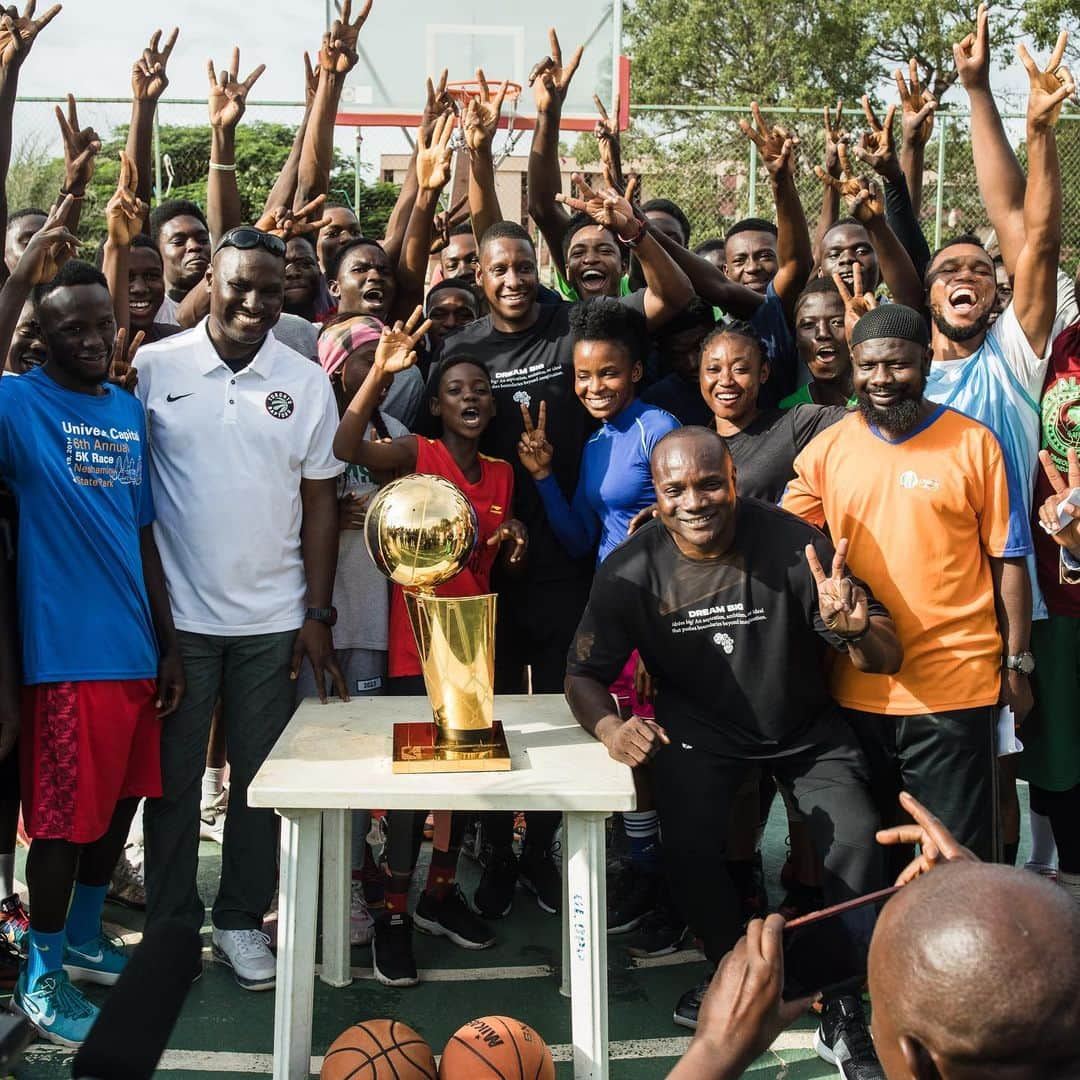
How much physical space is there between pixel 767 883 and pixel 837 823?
53.5 inches

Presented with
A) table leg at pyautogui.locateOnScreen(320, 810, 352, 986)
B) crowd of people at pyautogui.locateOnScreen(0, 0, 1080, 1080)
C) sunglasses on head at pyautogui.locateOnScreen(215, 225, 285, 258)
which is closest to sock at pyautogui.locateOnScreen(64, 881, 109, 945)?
crowd of people at pyautogui.locateOnScreen(0, 0, 1080, 1080)

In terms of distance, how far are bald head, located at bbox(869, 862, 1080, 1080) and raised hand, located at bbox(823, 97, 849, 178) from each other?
404 cm

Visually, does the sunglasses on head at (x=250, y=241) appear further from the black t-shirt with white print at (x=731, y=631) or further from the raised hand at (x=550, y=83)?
the raised hand at (x=550, y=83)

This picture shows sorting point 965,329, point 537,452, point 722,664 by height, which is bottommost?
point 722,664

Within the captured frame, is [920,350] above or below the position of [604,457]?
above

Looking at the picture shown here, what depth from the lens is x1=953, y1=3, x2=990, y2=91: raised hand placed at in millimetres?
4566

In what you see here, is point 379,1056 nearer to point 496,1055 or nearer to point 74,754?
point 496,1055

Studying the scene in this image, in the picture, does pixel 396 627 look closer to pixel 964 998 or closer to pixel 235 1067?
pixel 235 1067

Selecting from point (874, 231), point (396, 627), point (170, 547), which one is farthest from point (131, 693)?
point (874, 231)

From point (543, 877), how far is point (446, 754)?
4.84 ft

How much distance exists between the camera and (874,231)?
15.5 feet

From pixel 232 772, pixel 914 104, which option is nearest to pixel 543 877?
pixel 232 772

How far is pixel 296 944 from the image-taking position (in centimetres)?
337

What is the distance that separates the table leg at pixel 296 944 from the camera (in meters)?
3.35
